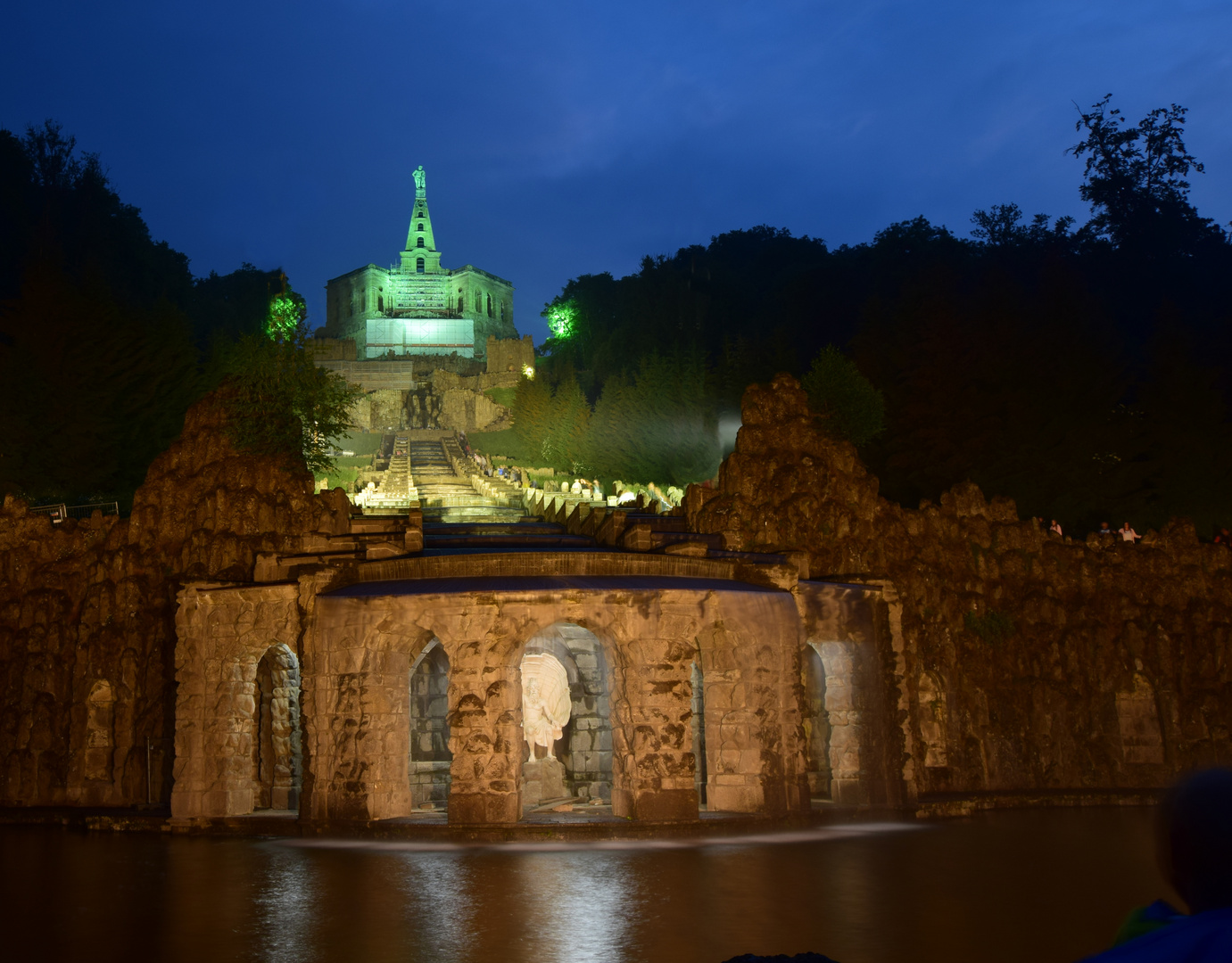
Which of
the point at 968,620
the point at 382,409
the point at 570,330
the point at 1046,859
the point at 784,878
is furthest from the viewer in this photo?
the point at 570,330

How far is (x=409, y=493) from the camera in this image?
46.2 m

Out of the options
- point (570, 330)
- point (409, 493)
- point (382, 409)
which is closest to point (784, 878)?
point (409, 493)

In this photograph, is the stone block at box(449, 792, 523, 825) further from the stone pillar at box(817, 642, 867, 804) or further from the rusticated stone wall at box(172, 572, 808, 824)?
the stone pillar at box(817, 642, 867, 804)

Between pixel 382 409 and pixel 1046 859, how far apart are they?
74734 millimetres

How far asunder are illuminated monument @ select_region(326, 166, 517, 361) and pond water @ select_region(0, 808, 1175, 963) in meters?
88.8

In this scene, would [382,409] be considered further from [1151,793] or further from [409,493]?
[1151,793]

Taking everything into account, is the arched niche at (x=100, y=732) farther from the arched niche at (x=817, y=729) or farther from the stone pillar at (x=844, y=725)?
the stone pillar at (x=844, y=725)

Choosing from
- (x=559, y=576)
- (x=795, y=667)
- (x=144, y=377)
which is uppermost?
(x=144, y=377)

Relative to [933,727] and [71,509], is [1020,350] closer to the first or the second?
[933,727]

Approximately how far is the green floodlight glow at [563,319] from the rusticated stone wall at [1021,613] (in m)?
68.9

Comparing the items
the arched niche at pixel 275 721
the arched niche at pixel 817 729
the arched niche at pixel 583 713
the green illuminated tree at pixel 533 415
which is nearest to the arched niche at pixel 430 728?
the arched niche at pixel 583 713

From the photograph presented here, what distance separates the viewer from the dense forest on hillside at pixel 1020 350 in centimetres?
4291

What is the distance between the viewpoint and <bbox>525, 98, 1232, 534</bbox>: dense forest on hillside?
42.9 metres

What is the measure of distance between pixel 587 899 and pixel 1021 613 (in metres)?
22.5
